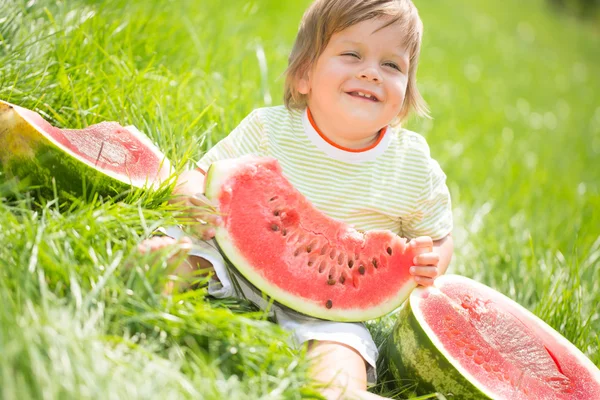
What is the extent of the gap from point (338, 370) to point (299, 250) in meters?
0.49

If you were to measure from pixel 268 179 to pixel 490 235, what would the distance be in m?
2.03

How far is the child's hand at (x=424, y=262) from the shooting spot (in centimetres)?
238

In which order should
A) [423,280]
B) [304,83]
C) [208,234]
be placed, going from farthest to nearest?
[304,83], [423,280], [208,234]

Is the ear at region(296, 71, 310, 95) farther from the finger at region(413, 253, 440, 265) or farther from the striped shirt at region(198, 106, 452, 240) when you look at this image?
the finger at region(413, 253, 440, 265)

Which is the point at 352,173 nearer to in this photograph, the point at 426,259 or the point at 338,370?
the point at 426,259

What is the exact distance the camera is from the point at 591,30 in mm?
18297

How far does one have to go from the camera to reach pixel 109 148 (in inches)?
96.1

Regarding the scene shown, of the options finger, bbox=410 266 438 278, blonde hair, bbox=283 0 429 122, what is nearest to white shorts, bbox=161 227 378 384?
finger, bbox=410 266 438 278

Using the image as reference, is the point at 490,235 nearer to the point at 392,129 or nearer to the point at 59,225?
the point at 392,129

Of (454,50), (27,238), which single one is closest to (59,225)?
(27,238)

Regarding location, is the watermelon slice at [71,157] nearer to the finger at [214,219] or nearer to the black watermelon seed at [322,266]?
the finger at [214,219]

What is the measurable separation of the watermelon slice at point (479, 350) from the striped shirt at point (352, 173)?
354 millimetres

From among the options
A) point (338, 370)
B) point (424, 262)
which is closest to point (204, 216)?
point (338, 370)

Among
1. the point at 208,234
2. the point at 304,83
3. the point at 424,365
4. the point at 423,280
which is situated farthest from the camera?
the point at 304,83
